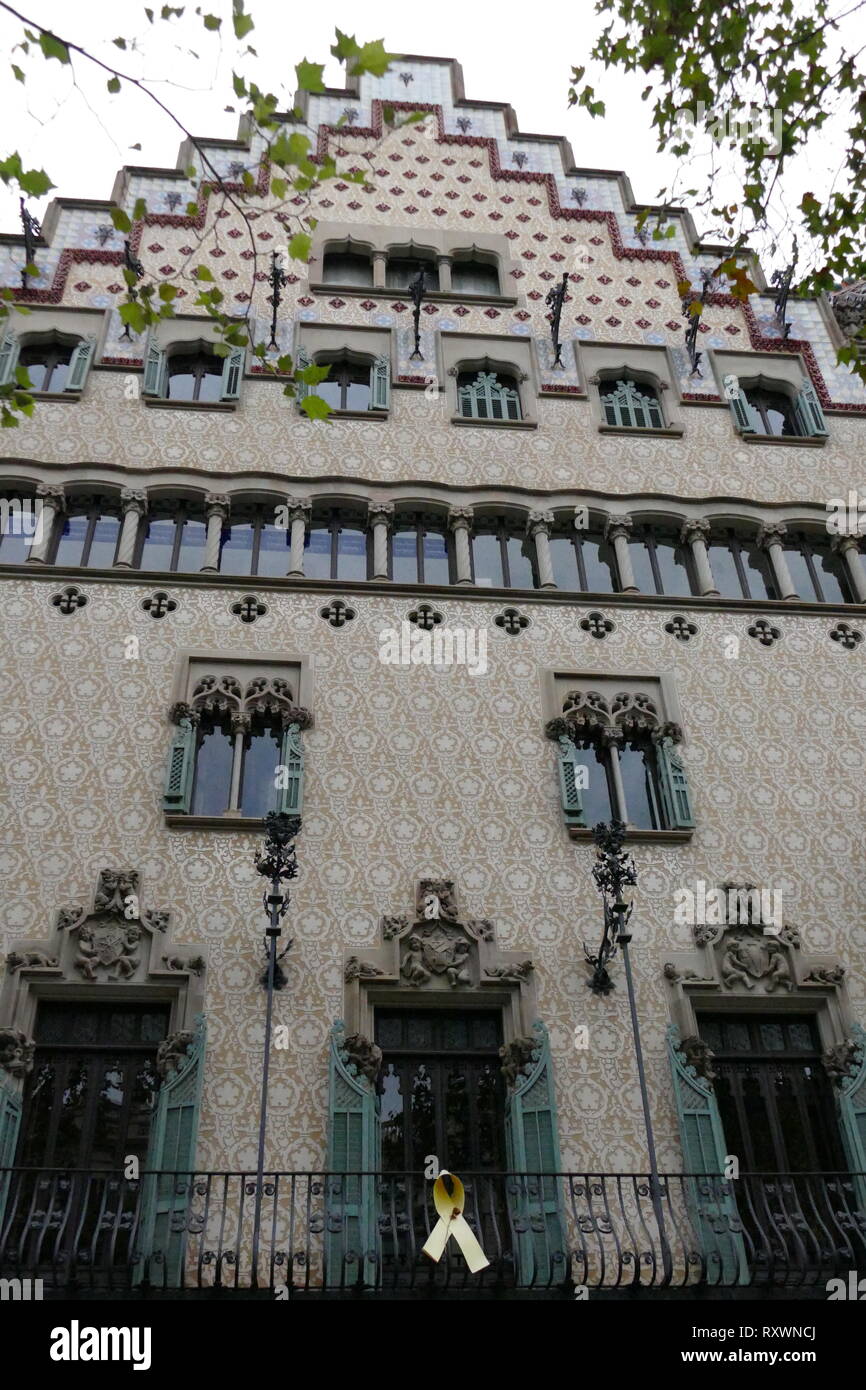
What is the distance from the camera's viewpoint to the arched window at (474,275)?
57.9 feet

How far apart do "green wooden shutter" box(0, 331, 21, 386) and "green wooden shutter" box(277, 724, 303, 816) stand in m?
6.36

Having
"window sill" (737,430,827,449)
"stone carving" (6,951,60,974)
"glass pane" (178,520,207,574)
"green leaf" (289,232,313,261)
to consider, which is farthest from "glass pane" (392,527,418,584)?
"stone carving" (6,951,60,974)

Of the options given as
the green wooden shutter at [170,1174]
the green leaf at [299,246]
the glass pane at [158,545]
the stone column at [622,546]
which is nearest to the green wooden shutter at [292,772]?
the green wooden shutter at [170,1174]

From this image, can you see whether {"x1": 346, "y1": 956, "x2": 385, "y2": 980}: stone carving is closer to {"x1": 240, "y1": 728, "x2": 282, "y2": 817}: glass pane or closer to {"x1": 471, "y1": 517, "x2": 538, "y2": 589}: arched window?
{"x1": 240, "y1": 728, "x2": 282, "y2": 817}: glass pane

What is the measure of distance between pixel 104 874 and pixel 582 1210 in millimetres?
4997

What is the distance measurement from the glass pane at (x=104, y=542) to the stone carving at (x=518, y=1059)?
23.0 ft

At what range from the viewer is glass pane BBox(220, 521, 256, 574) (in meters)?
13.8

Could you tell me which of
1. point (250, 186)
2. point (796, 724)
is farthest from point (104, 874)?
point (796, 724)

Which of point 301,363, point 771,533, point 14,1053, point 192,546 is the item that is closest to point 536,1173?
point 14,1053

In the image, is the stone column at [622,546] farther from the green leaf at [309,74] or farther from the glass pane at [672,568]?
the green leaf at [309,74]

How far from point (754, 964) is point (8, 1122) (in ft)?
21.3

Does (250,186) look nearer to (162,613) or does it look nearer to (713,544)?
(162,613)

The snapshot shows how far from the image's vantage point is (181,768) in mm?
11680

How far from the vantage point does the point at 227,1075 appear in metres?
10.0
